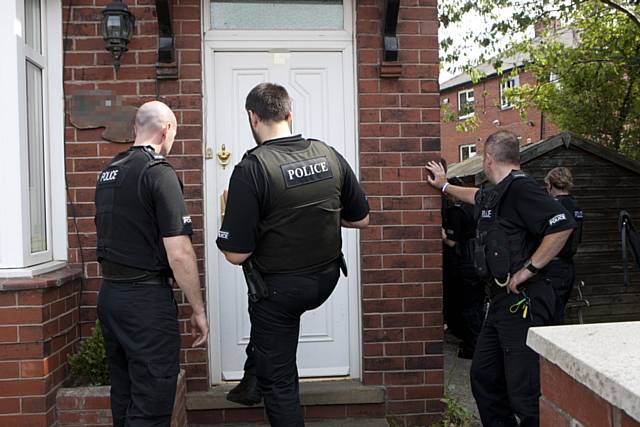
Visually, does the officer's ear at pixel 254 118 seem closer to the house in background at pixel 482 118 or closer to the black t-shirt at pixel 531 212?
the black t-shirt at pixel 531 212

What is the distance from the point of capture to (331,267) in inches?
134

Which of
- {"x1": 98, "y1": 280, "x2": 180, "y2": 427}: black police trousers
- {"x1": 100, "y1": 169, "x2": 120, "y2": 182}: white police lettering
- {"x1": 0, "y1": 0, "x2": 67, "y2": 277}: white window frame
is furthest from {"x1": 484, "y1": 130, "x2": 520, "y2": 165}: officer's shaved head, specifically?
{"x1": 0, "y1": 0, "x2": 67, "y2": 277}: white window frame

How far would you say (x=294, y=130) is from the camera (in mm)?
4641

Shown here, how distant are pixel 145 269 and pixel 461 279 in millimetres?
4813

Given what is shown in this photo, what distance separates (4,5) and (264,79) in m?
1.64

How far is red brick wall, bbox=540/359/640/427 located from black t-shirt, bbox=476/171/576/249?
2094 mm

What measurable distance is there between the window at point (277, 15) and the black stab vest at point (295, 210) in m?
1.53

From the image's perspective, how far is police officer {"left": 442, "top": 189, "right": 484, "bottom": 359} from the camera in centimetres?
693

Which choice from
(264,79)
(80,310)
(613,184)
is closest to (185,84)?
(264,79)

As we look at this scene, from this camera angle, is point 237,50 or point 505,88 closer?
point 237,50

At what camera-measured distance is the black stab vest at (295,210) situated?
321 centimetres

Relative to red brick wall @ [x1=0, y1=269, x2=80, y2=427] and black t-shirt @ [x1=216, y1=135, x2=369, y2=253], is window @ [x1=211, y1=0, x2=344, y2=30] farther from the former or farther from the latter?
red brick wall @ [x1=0, y1=269, x2=80, y2=427]

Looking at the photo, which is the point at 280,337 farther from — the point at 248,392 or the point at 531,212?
the point at 531,212

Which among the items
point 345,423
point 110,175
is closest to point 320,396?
point 345,423
